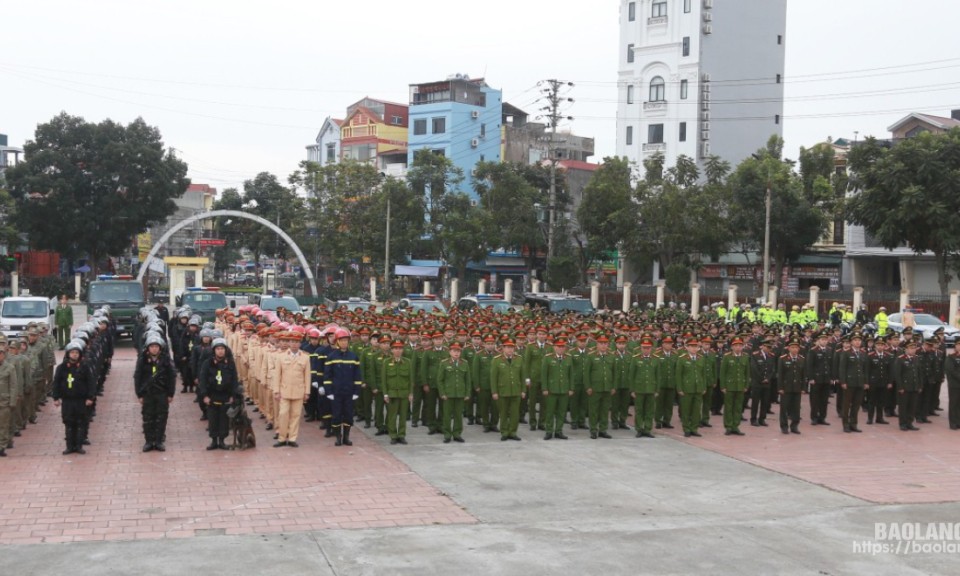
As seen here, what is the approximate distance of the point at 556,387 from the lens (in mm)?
14906

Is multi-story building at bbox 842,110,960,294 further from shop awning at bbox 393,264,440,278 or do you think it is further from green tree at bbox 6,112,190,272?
green tree at bbox 6,112,190,272

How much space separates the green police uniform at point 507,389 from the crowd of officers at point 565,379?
2 cm

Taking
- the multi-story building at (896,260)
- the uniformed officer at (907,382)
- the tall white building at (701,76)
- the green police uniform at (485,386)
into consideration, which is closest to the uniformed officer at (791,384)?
the uniformed officer at (907,382)

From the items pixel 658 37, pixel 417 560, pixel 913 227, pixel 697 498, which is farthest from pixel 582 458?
pixel 658 37

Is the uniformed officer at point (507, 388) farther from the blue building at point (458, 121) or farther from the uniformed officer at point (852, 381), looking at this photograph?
the blue building at point (458, 121)

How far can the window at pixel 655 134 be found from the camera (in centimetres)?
5947

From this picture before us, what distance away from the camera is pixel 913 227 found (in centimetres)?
3884

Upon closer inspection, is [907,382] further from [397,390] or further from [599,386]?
[397,390]

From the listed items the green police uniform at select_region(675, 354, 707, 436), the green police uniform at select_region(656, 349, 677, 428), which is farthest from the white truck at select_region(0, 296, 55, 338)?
the green police uniform at select_region(675, 354, 707, 436)

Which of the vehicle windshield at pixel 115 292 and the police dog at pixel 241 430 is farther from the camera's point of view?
the vehicle windshield at pixel 115 292

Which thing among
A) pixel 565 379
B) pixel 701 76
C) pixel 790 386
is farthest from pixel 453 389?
pixel 701 76

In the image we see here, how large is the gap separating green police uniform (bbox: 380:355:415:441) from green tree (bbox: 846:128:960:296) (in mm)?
29295

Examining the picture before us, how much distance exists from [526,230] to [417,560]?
45334mm

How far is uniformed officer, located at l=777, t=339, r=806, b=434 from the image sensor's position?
1588cm
